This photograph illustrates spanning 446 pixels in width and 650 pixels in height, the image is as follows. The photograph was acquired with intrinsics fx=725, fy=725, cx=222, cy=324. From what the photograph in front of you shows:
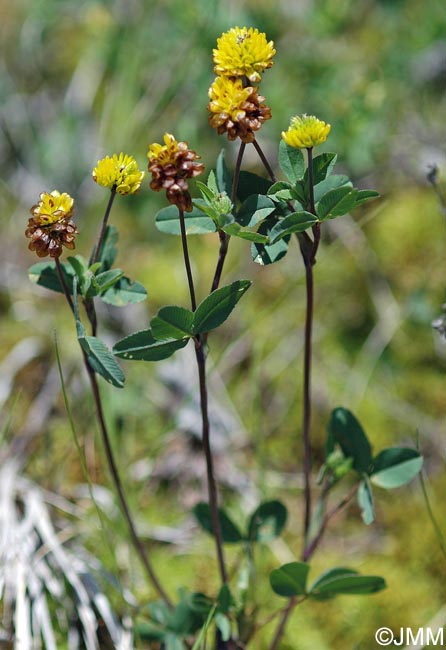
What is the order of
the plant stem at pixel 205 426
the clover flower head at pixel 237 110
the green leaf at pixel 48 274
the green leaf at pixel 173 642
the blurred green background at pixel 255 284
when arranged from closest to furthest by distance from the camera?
the clover flower head at pixel 237 110
the plant stem at pixel 205 426
the green leaf at pixel 48 274
the green leaf at pixel 173 642
the blurred green background at pixel 255 284

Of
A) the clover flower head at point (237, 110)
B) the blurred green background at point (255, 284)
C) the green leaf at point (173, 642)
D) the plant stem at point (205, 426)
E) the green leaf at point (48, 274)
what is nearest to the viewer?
the clover flower head at point (237, 110)

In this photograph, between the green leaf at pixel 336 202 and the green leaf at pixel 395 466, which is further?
the green leaf at pixel 395 466

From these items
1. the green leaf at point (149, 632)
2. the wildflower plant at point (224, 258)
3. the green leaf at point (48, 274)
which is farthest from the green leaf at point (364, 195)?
the green leaf at point (149, 632)

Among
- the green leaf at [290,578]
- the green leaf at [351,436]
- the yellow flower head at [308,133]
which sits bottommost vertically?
the green leaf at [290,578]

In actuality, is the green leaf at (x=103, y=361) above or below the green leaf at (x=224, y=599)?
above

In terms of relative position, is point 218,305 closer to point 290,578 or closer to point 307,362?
point 307,362

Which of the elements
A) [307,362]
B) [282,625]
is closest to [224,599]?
[282,625]

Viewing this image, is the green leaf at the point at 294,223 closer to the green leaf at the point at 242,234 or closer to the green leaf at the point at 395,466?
the green leaf at the point at 242,234
